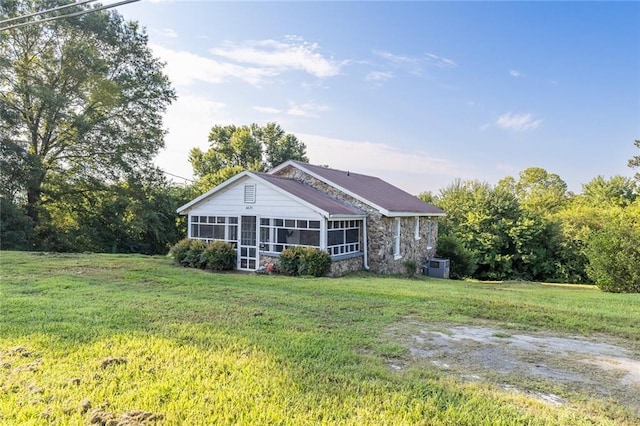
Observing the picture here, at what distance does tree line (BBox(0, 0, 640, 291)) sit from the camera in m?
20.8

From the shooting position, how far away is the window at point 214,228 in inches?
624

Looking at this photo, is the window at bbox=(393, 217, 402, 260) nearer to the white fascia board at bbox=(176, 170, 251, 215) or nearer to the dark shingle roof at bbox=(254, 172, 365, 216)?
the dark shingle roof at bbox=(254, 172, 365, 216)

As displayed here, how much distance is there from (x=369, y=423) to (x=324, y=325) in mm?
2784

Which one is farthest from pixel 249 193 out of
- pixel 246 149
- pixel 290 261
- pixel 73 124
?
pixel 246 149

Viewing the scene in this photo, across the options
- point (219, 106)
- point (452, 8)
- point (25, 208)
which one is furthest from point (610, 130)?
point (25, 208)

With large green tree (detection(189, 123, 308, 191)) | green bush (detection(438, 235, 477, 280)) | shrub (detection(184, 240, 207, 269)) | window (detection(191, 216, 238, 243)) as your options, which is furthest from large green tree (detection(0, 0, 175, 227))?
green bush (detection(438, 235, 477, 280))

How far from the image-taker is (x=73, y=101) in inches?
874

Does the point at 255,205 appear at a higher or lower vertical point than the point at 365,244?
higher

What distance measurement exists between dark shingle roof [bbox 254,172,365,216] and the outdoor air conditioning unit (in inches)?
225

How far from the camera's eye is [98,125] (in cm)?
2283

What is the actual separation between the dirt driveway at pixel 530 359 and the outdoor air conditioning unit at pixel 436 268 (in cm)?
1397

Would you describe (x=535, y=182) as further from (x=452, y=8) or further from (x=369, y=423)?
(x=369, y=423)

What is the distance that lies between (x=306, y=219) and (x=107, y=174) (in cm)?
1530

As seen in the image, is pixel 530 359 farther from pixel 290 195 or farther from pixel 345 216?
pixel 290 195
